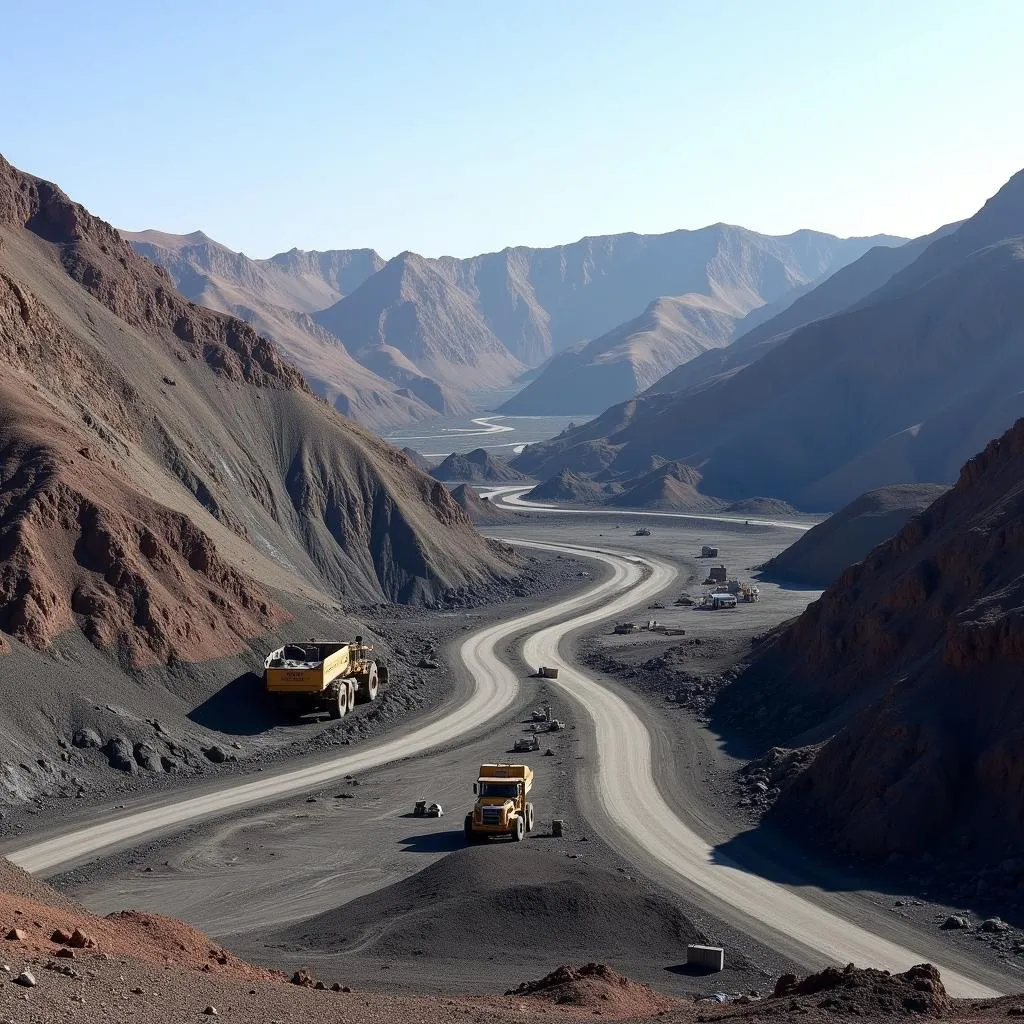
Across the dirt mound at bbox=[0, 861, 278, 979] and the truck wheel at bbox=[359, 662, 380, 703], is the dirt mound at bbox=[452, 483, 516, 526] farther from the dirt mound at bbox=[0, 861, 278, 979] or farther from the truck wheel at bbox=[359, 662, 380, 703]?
the dirt mound at bbox=[0, 861, 278, 979]

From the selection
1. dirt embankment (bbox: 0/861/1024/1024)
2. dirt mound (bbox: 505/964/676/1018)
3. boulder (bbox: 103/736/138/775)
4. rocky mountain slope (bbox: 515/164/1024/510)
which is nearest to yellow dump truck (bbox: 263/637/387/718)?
boulder (bbox: 103/736/138/775)

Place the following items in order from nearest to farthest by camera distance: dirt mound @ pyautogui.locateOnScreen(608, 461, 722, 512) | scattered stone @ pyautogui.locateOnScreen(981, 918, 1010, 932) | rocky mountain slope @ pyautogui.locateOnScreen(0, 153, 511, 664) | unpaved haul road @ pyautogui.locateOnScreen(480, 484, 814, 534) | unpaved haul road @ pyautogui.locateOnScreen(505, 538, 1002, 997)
A: 1. unpaved haul road @ pyautogui.locateOnScreen(505, 538, 1002, 997)
2. scattered stone @ pyautogui.locateOnScreen(981, 918, 1010, 932)
3. rocky mountain slope @ pyautogui.locateOnScreen(0, 153, 511, 664)
4. unpaved haul road @ pyautogui.locateOnScreen(480, 484, 814, 534)
5. dirt mound @ pyautogui.locateOnScreen(608, 461, 722, 512)

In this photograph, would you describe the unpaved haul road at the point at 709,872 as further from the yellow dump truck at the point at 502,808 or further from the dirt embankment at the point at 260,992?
the dirt embankment at the point at 260,992

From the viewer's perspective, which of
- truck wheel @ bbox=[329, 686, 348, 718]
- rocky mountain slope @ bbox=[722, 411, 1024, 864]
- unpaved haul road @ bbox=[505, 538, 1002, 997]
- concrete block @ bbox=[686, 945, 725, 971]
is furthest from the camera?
truck wheel @ bbox=[329, 686, 348, 718]

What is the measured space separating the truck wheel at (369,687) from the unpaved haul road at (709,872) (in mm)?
8381

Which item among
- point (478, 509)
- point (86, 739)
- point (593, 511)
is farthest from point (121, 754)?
point (593, 511)

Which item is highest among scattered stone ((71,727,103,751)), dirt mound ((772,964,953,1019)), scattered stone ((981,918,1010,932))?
dirt mound ((772,964,953,1019))

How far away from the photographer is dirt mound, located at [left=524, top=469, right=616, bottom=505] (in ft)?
494

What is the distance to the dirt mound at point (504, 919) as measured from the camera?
26281 millimetres

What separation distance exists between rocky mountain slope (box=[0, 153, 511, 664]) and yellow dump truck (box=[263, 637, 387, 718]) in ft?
8.31

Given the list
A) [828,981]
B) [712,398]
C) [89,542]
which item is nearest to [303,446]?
[89,542]

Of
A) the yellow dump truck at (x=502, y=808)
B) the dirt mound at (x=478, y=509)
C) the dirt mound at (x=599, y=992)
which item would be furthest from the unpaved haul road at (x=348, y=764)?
the dirt mound at (x=478, y=509)

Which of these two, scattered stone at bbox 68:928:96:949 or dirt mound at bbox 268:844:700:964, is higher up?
scattered stone at bbox 68:928:96:949

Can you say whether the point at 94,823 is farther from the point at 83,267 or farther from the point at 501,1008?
the point at 83,267
